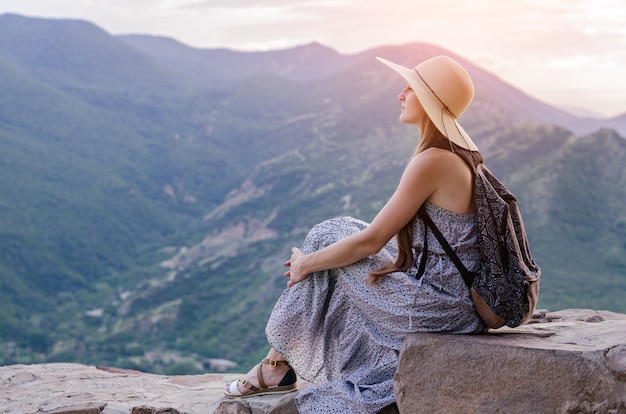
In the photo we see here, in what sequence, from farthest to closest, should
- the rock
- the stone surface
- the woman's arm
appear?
the stone surface → the woman's arm → the rock

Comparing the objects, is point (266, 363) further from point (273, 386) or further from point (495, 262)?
point (495, 262)

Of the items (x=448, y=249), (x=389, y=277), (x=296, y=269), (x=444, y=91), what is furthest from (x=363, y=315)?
(x=444, y=91)

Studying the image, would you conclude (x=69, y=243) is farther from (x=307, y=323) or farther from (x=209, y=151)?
(x=307, y=323)

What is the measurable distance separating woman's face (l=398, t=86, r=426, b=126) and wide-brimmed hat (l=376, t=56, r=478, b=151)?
0.08 metres

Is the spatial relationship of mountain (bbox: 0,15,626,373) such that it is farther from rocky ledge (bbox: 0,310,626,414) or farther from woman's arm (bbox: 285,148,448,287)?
woman's arm (bbox: 285,148,448,287)

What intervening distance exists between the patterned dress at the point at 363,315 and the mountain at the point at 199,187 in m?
26.6

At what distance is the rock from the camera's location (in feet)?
11.2

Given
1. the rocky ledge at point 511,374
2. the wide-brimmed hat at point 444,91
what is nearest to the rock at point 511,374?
the rocky ledge at point 511,374

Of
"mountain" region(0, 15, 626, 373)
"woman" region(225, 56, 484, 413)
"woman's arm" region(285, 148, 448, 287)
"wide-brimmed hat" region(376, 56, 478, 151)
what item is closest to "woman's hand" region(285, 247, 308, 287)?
"woman" region(225, 56, 484, 413)

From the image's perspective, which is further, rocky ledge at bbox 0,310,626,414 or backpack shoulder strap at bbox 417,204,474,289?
backpack shoulder strap at bbox 417,204,474,289

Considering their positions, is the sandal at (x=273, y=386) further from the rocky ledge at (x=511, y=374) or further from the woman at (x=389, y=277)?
the woman at (x=389, y=277)

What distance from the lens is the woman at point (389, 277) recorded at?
12.0 feet

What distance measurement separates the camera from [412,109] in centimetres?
380

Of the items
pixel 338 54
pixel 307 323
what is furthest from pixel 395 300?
pixel 338 54
